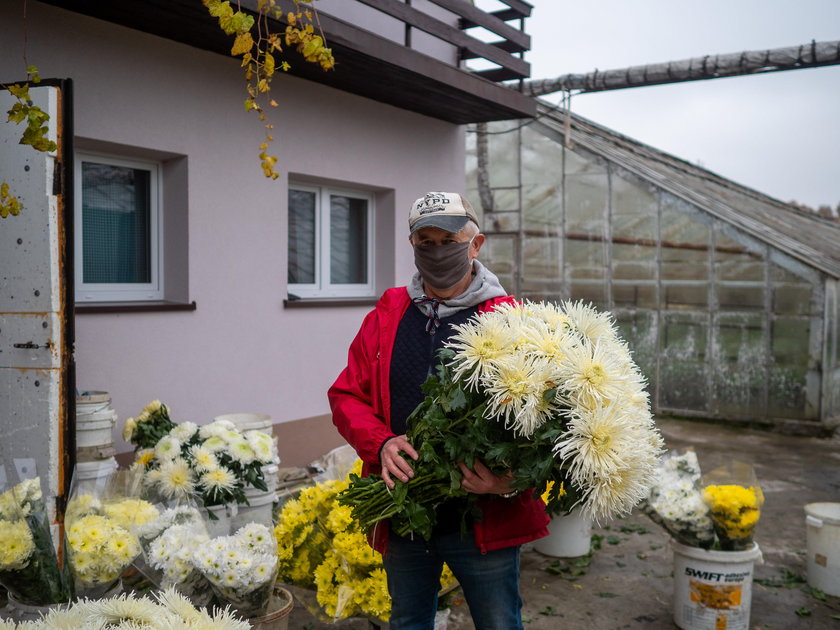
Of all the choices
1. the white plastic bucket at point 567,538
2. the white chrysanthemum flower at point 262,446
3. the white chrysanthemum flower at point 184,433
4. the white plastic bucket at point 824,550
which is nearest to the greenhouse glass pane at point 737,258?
the white plastic bucket at point 824,550

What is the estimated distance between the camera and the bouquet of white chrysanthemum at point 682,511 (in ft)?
12.7

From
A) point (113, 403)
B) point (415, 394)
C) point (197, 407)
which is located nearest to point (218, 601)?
point (415, 394)

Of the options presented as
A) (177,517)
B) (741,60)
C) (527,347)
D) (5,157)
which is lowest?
(177,517)

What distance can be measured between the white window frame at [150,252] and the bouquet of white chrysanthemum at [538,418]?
11.0ft

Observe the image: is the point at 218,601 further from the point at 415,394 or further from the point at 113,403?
the point at 113,403

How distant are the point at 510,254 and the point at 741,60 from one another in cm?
463

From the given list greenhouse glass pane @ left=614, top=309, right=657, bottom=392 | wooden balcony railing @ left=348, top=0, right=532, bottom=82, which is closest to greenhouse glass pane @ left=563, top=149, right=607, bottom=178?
greenhouse glass pane @ left=614, top=309, right=657, bottom=392

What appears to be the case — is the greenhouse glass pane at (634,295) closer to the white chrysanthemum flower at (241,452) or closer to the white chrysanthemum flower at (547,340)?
the white chrysanthemum flower at (241,452)

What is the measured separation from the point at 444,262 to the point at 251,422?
2779 mm

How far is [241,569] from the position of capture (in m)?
2.50

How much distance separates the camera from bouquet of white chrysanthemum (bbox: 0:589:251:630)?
1406 mm

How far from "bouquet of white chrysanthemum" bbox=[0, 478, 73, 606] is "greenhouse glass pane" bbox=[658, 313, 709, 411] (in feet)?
33.5

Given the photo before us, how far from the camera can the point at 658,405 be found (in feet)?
37.5

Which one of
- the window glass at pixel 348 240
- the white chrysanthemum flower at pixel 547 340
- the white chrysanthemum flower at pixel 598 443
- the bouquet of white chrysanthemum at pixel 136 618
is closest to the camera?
the bouquet of white chrysanthemum at pixel 136 618
